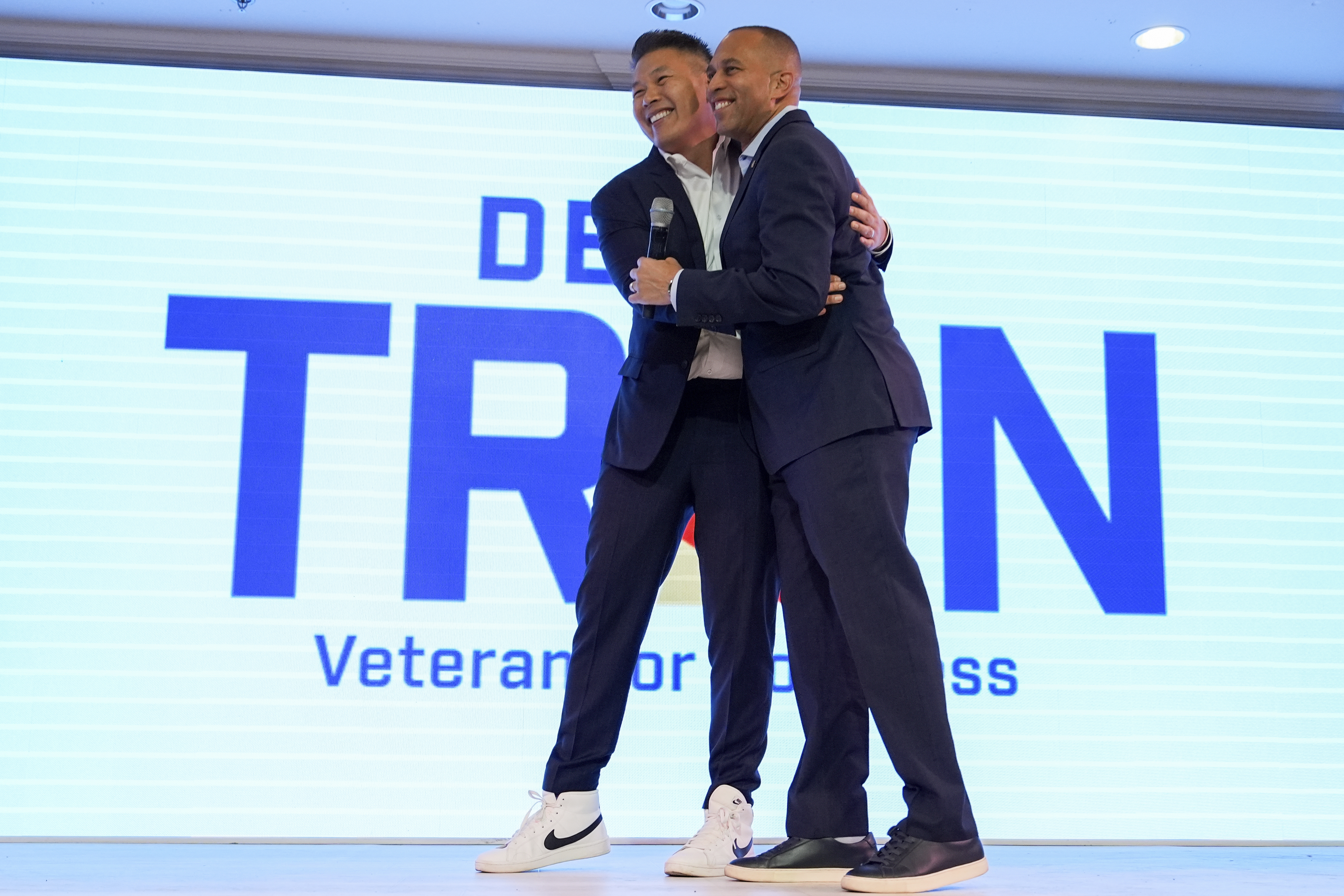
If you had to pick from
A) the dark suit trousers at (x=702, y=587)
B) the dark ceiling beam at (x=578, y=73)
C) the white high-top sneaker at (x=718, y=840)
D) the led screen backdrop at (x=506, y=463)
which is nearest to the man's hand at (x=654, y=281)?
the dark suit trousers at (x=702, y=587)

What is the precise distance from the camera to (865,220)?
1992 mm

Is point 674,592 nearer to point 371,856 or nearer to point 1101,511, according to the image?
point 371,856

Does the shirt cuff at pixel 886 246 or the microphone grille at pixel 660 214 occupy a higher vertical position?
the microphone grille at pixel 660 214

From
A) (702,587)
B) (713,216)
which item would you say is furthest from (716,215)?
(702,587)

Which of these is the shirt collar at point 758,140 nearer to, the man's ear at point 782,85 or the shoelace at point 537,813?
the man's ear at point 782,85

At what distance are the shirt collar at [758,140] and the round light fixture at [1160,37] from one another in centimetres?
175

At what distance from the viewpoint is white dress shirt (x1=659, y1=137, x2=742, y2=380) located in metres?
2.14

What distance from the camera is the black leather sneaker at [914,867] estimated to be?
1718 mm

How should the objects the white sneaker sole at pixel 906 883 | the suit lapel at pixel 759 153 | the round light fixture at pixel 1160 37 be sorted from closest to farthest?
the white sneaker sole at pixel 906 883 < the suit lapel at pixel 759 153 < the round light fixture at pixel 1160 37

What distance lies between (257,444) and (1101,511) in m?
2.40

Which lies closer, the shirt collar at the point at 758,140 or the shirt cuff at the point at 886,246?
the shirt collar at the point at 758,140

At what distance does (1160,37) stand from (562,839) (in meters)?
2.81

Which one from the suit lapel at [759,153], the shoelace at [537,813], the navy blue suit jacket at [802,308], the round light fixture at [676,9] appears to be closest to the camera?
the navy blue suit jacket at [802,308]

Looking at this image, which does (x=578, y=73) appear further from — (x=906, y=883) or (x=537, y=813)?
(x=906, y=883)
